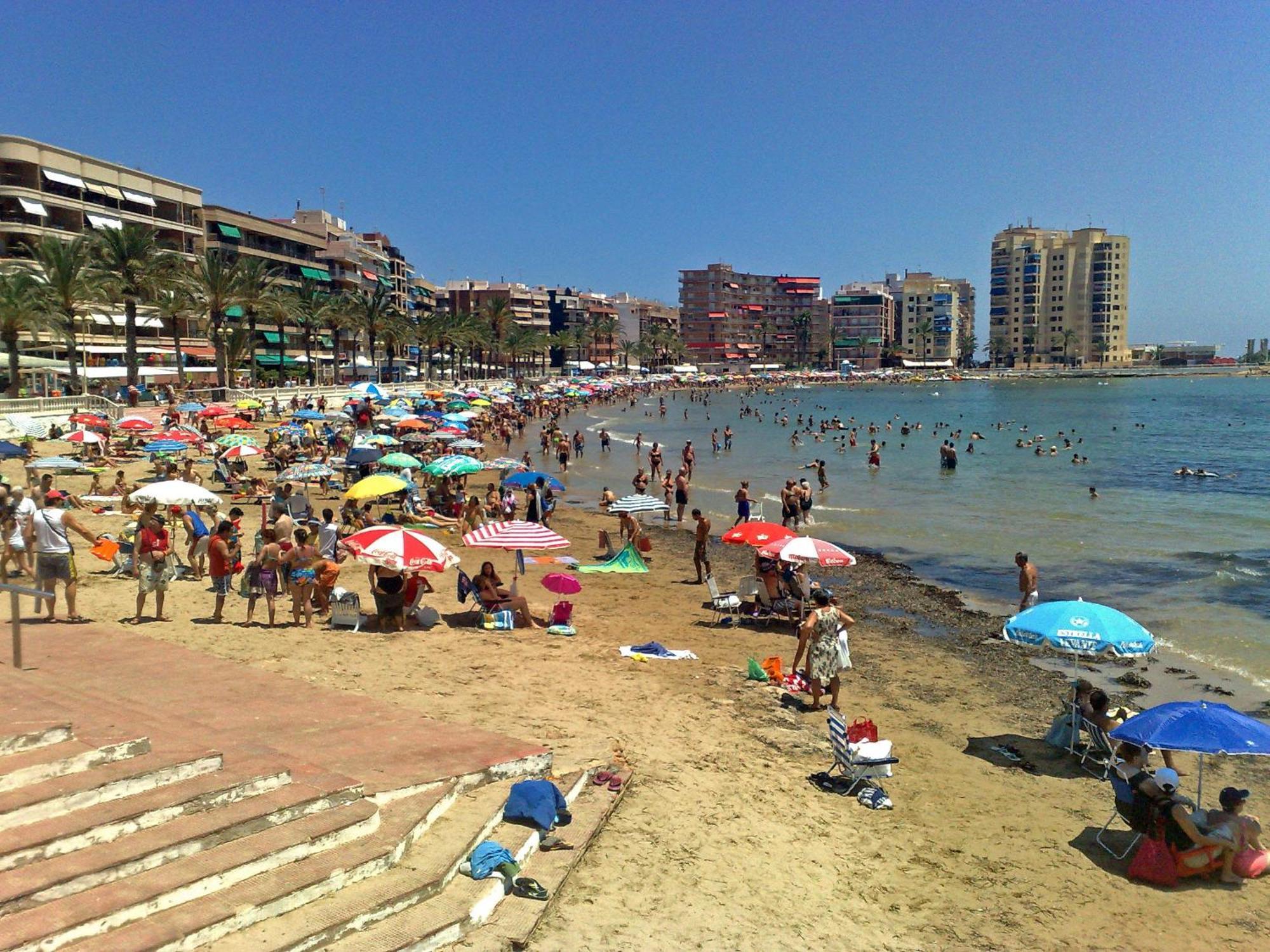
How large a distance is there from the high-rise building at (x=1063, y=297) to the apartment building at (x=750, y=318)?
40377mm

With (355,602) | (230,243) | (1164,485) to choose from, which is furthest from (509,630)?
(230,243)

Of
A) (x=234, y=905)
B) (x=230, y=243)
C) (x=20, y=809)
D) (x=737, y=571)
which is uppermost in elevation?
(x=230, y=243)

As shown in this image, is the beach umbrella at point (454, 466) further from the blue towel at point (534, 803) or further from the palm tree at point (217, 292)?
the palm tree at point (217, 292)

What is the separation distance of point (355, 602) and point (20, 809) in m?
6.72

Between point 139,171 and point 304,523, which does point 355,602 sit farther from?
point 139,171

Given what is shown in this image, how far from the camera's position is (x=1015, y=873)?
6.89 meters

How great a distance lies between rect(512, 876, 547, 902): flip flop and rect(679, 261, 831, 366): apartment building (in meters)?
178

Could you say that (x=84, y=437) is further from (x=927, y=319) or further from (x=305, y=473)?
(x=927, y=319)

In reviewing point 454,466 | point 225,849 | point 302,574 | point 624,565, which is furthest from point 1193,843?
point 454,466

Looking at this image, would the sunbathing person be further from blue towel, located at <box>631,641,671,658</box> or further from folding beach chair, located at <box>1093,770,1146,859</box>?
folding beach chair, located at <box>1093,770,1146,859</box>

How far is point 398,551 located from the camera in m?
11.1

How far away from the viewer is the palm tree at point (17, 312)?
31.1 metres

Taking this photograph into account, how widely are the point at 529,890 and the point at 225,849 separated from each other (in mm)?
1711

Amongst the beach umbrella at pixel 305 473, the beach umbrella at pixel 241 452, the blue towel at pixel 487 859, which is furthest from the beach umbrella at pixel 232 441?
the blue towel at pixel 487 859
